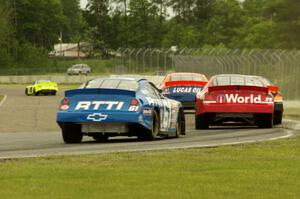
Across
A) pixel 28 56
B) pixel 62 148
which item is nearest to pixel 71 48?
pixel 28 56

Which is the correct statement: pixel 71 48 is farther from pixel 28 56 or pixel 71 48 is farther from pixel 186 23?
pixel 28 56

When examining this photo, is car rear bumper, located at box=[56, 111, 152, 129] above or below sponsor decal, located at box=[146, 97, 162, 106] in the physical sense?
below

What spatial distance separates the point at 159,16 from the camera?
151750 millimetres

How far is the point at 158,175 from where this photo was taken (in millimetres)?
11625

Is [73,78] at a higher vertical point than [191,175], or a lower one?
lower

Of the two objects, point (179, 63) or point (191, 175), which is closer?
point (191, 175)

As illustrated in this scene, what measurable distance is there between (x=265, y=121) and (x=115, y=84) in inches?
216

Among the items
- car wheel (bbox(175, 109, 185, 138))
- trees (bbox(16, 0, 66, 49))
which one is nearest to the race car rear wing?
car wheel (bbox(175, 109, 185, 138))

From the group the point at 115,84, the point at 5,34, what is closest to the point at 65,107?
the point at 115,84

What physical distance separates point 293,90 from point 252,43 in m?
67.4

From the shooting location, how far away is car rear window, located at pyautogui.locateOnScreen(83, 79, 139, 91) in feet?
61.1

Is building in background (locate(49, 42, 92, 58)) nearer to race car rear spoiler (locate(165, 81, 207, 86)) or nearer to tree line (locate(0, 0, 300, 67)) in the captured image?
tree line (locate(0, 0, 300, 67))

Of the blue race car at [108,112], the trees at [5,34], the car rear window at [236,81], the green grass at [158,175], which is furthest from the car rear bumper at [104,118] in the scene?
the trees at [5,34]

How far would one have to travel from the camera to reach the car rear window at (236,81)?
2377 centimetres
